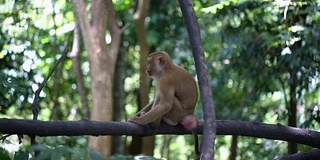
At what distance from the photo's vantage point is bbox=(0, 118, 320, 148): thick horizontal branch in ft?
9.00

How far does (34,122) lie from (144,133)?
0.98 metres

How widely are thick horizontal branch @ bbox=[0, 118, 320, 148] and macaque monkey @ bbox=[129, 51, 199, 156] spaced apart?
0.10 m

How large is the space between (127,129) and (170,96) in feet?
3.61

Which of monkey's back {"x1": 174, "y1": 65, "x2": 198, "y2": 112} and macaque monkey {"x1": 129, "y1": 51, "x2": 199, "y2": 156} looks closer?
macaque monkey {"x1": 129, "y1": 51, "x2": 199, "y2": 156}

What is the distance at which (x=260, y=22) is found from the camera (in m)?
7.13

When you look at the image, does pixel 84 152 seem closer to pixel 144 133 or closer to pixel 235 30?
pixel 144 133

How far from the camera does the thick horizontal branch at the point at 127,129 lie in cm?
274

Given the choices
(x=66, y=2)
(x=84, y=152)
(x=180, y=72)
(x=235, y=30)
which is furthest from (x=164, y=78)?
(x=66, y=2)

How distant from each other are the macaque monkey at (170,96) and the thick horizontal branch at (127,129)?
0.10 metres

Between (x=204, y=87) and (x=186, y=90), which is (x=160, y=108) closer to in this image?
(x=186, y=90)

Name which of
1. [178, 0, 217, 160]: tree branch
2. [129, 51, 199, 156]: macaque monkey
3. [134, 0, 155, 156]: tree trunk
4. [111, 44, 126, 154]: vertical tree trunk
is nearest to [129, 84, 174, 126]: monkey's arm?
[129, 51, 199, 156]: macaque monkey

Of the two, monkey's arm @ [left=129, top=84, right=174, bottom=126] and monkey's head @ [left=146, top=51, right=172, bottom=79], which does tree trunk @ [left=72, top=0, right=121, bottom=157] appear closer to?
monkey's head @ [left=146, top=51, right=172, bottom=79]

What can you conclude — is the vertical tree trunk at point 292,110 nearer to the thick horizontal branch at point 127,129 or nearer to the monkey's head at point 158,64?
the monkey's head at point 158,64

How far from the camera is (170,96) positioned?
439 cm
